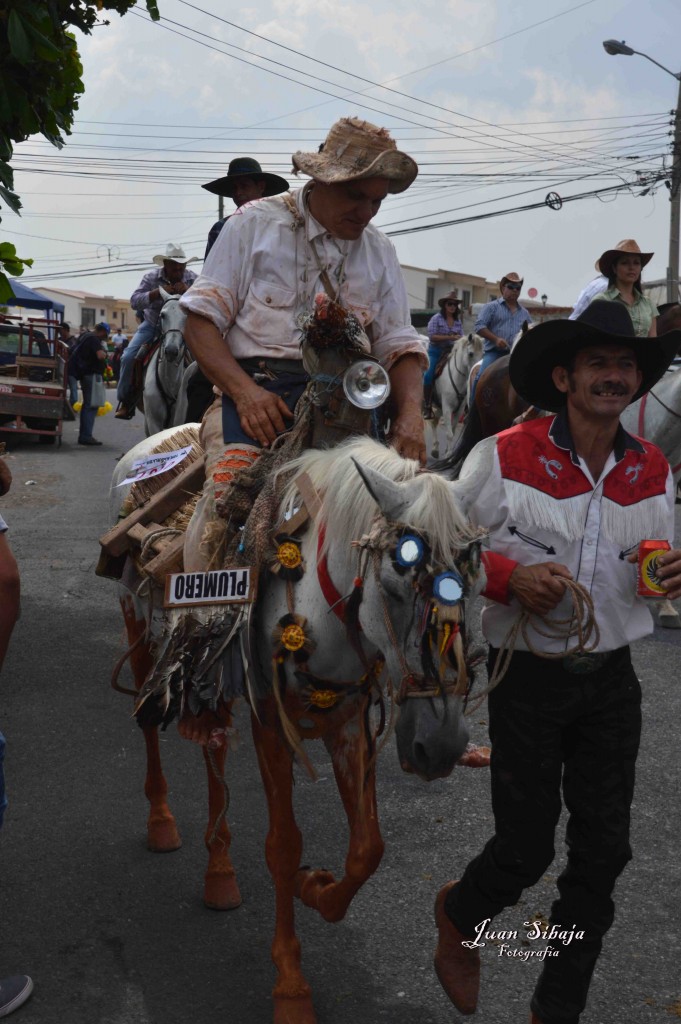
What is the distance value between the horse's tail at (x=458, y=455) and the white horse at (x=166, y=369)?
257cm

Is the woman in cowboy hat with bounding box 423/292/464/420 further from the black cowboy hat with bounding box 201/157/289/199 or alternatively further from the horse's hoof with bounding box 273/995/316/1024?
the horse's hoof with bounding box 273/995/316/1024

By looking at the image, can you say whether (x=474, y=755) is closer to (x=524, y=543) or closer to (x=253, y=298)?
(x=524, y=543)

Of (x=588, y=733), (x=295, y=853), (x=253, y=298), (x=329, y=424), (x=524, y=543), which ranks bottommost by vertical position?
(x=295, y=853)

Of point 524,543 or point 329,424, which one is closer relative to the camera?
point 524,543

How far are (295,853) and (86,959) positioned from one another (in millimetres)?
861

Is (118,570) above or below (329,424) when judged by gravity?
below

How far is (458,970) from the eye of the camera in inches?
125

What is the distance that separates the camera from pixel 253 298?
3.67 meters

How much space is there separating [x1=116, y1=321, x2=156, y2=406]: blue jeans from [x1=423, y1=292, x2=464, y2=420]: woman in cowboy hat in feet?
26.2

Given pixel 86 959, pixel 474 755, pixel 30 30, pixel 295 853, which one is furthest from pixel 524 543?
pixel 30 30

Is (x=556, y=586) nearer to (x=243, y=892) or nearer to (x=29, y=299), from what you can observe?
(x=243, y=892)

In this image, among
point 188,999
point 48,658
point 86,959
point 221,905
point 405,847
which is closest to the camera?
point 188,999

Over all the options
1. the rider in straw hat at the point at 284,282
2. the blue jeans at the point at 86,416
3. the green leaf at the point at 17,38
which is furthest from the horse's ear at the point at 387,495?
the blue jeans at the point at 86,416

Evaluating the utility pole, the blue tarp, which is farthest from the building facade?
the utility pole
